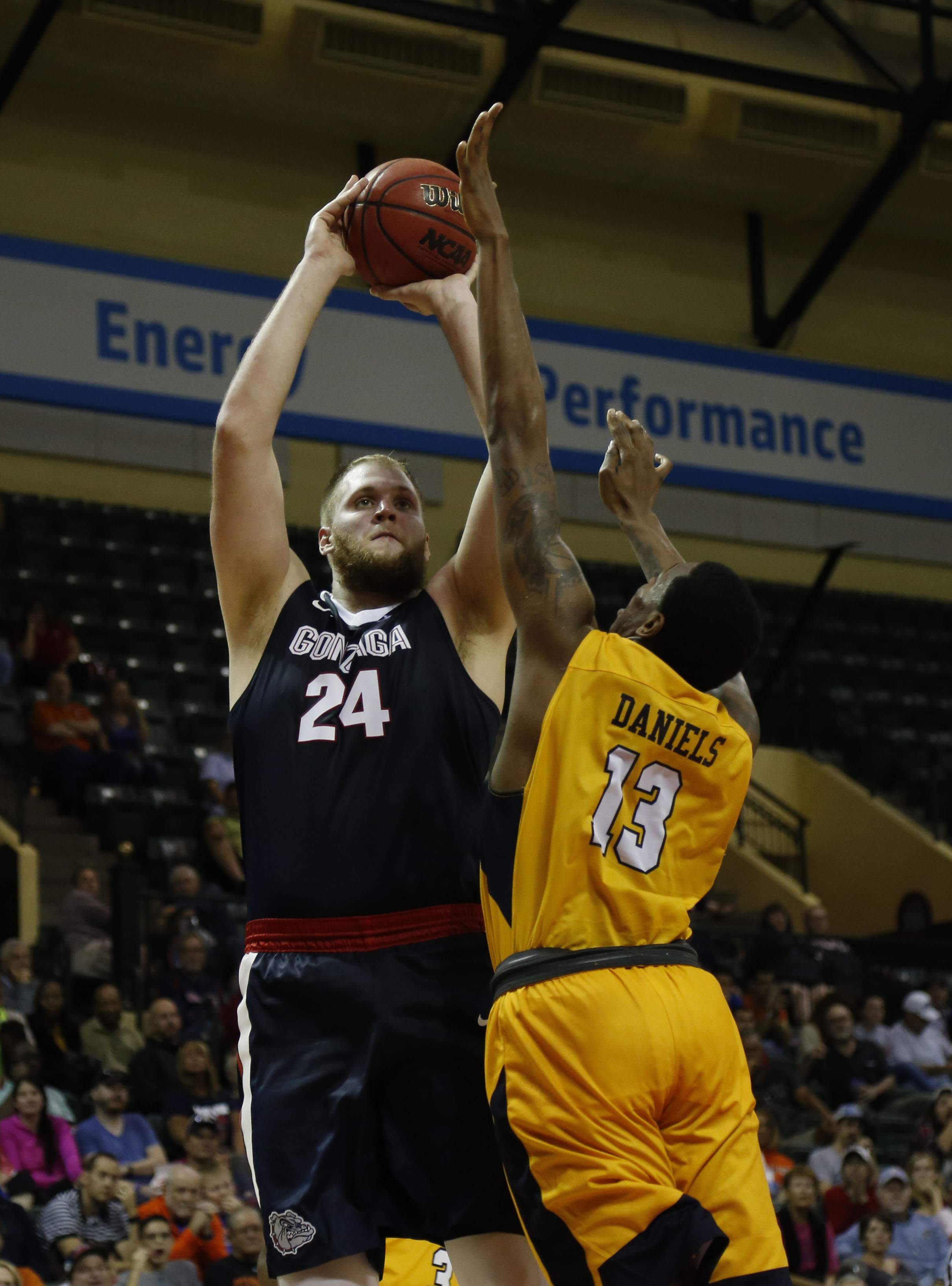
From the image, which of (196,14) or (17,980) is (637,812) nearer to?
(17,980)

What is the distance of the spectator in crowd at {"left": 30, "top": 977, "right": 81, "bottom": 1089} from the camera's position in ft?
29.3

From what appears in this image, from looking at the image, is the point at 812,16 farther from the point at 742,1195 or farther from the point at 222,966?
the point at 742,1195

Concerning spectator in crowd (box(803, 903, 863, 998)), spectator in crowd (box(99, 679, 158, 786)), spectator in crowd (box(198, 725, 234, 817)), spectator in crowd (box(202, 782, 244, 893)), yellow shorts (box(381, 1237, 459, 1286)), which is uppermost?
spectator in crowd (box(99, 679, 158, 786))

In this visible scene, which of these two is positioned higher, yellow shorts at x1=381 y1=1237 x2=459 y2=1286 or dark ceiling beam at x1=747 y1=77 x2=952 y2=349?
dark ceiling beam at x1=747 y1=77 x2=952 y2=349

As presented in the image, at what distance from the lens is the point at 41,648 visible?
522 inches

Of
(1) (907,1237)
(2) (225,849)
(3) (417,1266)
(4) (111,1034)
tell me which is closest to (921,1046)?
(1) (907,1237)

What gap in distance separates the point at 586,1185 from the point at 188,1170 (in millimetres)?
5302

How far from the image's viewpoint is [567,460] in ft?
45.8

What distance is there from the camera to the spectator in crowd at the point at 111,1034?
928cm

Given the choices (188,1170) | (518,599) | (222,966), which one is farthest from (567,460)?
(518,599)

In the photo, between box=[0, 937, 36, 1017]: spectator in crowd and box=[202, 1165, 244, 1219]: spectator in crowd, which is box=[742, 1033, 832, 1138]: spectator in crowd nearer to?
box=[202, 1165, 244, 1219]: spectator in crowd

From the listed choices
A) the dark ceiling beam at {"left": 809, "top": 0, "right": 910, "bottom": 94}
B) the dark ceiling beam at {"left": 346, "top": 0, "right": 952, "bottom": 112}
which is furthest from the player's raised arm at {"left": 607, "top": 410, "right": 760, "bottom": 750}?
the dark ceiling beam at {"left": 809, "top": 0, "right": 910, "bottom": 94}

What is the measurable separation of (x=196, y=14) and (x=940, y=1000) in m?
9.39

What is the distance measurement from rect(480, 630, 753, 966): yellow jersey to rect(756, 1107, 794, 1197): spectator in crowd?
21.9ft
